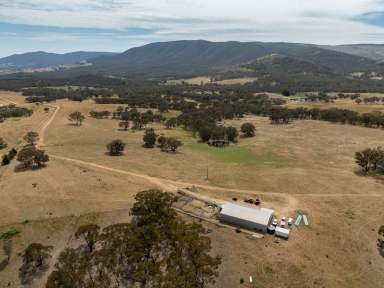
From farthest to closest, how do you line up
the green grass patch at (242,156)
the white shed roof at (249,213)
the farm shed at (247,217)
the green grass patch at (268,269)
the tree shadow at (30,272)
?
1. the green grass patch at (242,156)
2. the white shed roof at (249,213)
3. the farm shed at (247,217)
4. the green grass patch at (268,269)
5. the tree shadow at (30,272)

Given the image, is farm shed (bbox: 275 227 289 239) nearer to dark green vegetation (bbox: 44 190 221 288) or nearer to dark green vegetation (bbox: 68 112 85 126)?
dark green vegetation (bbox: 44 190 221 288)

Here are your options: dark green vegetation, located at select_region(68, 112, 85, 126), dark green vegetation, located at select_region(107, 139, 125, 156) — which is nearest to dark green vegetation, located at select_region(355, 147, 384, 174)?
dark green vegetation, located at select_region(107, 139, 125, 156)

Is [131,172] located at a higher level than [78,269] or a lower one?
lower

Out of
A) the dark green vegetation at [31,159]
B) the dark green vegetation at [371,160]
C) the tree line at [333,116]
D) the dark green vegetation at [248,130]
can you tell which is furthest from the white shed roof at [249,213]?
the tree line at [333,116]

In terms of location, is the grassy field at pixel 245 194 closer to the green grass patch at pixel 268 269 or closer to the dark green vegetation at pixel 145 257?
the green grass patch at pixel 268 269

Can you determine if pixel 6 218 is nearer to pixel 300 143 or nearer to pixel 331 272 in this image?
pixel 331 272

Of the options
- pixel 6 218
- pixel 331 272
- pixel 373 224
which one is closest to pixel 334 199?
pixel 373 224

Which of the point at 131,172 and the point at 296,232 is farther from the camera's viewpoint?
the point at 131,172
